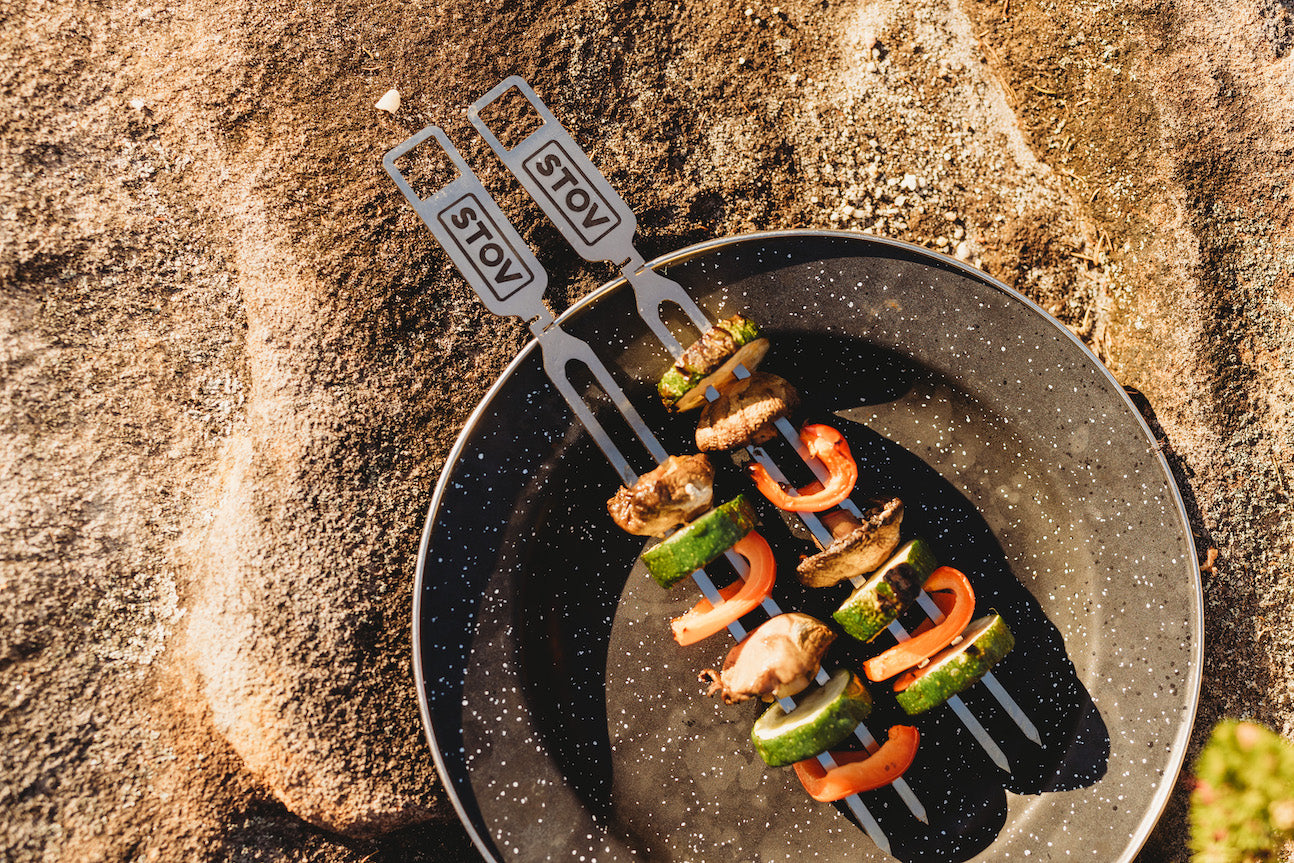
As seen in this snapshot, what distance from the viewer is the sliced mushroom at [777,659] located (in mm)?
3076

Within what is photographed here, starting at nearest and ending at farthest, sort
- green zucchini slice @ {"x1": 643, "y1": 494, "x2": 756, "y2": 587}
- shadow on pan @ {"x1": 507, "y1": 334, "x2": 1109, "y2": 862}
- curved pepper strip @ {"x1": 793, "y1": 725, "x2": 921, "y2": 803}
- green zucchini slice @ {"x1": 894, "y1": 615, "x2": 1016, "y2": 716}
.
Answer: green zucchini slice @ {"x1": 643, "y1": 494, "x2": 756, "y2": 587}, green zucchini slice @ {"x1": 894, "y1": 615, "x2": 1016, "y2": 716}, curved pepper strip @ {"x1": 793, "y1": 725, "x2": 921, "y2": 803}, shadow on pan @ {"x1": 507, "y1": 334, "x2": 1109, "y2": 862}

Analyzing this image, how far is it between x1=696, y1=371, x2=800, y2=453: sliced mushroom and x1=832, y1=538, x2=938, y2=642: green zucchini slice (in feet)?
2.76

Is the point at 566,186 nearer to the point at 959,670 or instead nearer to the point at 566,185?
the point at 566,185

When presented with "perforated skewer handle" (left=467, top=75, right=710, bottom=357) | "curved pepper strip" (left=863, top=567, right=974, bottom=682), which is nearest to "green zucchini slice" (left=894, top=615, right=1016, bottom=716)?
"curved pepper strip" (left=863, top=567, right=974, bottom=682)

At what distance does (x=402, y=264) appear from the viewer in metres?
3.37

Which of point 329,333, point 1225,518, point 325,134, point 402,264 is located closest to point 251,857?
point 329,333

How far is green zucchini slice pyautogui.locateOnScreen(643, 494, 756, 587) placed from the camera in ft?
9.80

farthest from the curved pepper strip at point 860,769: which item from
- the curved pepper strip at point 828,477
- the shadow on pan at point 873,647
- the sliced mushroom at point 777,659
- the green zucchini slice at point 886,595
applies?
the curved pepper strip at point 828,477

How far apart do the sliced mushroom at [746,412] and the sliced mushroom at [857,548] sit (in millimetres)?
592

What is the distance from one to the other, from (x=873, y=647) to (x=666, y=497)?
1.43 metres

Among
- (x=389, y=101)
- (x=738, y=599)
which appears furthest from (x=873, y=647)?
(x=389, y=101)

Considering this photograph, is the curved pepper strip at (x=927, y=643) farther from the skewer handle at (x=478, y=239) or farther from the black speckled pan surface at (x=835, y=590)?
the skewer handle at (x=478, y=239)

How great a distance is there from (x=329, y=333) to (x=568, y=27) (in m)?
2.03

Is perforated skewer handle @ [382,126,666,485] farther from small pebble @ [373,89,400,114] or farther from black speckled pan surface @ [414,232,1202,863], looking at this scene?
black speckled pan surface @ [414,232,1202,863]
